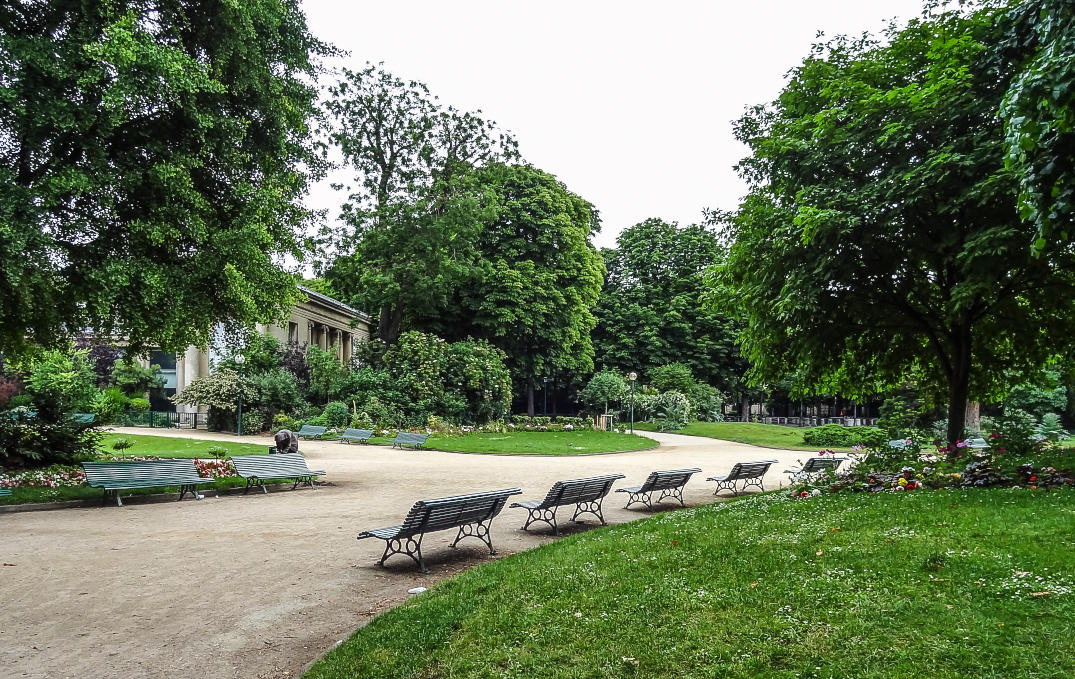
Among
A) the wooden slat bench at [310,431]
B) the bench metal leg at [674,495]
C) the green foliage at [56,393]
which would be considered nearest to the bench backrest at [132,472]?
the green foliage at [56,393]

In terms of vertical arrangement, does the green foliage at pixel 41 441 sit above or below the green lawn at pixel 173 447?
above

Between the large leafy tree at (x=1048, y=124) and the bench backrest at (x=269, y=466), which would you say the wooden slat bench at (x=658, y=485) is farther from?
the large leafy tree at (x=1048, y=124)

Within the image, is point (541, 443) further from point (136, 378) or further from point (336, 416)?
point (136, 378)

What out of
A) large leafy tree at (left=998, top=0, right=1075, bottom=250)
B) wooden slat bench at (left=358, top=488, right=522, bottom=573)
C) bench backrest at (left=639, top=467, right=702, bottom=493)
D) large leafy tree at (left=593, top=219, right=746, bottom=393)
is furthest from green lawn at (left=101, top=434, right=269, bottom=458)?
large leafy tree at (left=593, top=219, right=746, bottom=393)

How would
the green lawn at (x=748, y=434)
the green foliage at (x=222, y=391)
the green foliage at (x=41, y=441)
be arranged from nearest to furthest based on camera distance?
the green foliage at (x=41, y=441)
the green foliage at (x=222, y=391)
the green lawn at (x=748, y=434)

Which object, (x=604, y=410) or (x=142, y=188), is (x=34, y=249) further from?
(x=604, y=410)

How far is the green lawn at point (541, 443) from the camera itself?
82.7 feet

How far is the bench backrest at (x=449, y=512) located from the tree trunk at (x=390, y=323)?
98.6 ft

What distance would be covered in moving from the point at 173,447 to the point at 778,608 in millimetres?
23768

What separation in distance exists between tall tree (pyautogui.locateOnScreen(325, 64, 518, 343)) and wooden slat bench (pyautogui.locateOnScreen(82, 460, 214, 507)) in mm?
23225

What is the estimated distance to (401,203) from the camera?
36594 mm

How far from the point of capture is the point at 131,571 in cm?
766

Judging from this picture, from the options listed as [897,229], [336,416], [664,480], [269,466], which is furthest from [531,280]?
[897,229]

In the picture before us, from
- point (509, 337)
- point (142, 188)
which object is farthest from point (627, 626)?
point (509, 337)
